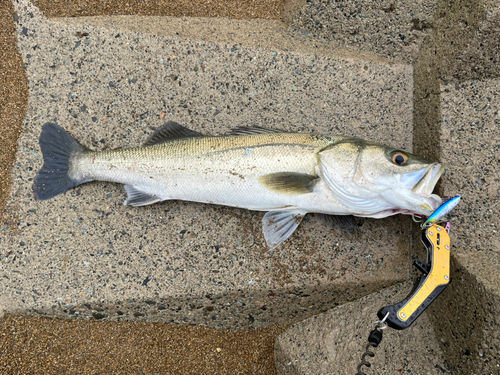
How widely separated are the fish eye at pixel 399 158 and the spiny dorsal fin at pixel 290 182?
0.62 meters

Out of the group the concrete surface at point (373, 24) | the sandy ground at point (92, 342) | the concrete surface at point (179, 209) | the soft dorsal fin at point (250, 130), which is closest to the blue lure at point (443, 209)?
the concrete surface at point (179, 209)

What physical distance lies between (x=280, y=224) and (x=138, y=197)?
1.32 metres

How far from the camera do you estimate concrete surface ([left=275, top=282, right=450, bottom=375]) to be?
9.73 ft

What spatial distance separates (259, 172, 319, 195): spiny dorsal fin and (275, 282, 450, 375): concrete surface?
4.15 ft

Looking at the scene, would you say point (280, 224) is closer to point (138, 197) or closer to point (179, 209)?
point (179, 209)

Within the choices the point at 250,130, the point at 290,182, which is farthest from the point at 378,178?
the point at 250,130

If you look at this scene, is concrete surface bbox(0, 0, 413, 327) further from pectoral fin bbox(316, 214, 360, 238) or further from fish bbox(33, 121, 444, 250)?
fish bbox(33, 121, 444, 250)

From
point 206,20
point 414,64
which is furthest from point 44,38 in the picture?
point 414,64

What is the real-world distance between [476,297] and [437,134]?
139cm

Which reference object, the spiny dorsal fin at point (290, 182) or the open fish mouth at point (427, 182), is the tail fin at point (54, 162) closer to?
the spiny dorsal fin at point (290, 182)

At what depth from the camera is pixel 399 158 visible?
2.77 meters

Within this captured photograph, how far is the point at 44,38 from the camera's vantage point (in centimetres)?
354

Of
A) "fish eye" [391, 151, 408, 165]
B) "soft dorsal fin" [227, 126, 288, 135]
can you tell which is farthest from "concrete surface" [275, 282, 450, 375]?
"soft dorsal fin" [227, 126, 288, 135]

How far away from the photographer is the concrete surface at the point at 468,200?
2.76 meters
